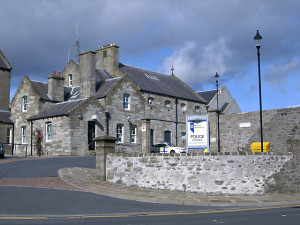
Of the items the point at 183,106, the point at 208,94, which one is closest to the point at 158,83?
the point at 183,106

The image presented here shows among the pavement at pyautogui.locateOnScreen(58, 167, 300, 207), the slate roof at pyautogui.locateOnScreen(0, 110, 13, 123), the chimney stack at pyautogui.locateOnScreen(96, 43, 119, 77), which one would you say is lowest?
the pavement at pyautogui.locateOnScreen(58, 167, 300, 207)

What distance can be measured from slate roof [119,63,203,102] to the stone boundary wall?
2610 cm

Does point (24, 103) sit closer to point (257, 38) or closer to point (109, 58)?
point (109, 58)

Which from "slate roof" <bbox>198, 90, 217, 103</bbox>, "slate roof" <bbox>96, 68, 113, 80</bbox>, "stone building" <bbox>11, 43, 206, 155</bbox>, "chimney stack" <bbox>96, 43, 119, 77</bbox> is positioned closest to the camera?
"stone building" <bbox>11, 43, 206, 155</bbox>

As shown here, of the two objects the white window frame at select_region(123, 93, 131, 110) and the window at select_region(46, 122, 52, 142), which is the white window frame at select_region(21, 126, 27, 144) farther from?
the white window frame at select_region(123, 93, 131, 110)

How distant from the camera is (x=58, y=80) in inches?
1567

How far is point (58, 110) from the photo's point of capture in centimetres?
3622

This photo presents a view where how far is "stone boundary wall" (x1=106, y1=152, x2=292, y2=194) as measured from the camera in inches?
625

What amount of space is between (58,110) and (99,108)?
391cm

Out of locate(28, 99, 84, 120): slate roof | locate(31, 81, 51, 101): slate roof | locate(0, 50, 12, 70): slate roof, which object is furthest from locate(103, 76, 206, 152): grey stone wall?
locate(0, 50, 12, 70): slate roof

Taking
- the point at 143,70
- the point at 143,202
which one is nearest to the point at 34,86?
the point at 143,70

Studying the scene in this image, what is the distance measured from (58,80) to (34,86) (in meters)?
2.60

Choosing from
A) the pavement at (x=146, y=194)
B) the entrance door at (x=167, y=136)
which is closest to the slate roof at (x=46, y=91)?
the entrance door at (x=167, y=136)

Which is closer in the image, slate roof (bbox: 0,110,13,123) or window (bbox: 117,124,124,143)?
window (bbox: 117,124,124,143)
